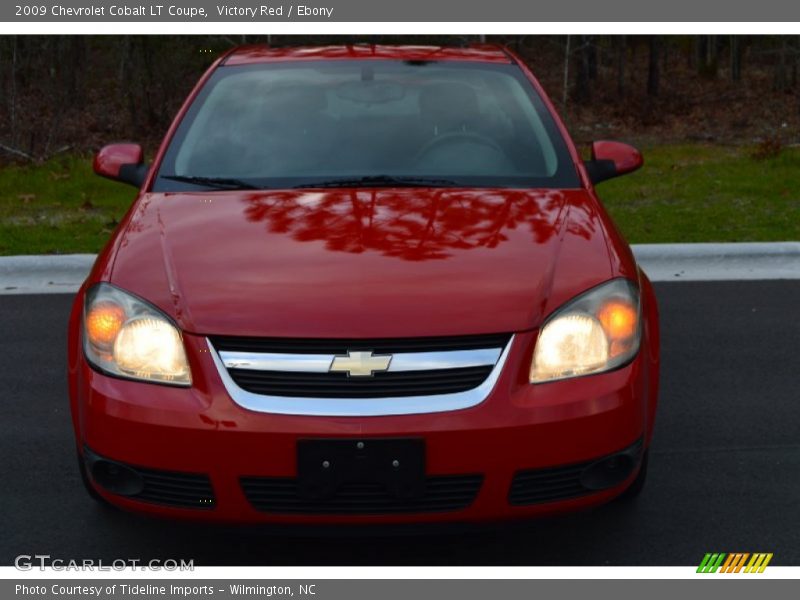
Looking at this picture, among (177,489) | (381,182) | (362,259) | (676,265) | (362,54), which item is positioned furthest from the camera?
(676,265)

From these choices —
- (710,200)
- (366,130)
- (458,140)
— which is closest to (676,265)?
(710,200)

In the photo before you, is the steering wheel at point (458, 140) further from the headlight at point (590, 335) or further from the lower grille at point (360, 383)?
the lower grille at point (360, 383)

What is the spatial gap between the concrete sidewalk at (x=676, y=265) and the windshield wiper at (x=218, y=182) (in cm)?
360

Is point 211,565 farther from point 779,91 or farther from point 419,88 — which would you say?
point 779,91

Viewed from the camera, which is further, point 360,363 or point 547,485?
point 547,485

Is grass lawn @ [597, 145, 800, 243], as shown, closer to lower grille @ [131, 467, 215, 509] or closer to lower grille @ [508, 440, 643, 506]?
lower grille @ [508, 440, 643, 506]

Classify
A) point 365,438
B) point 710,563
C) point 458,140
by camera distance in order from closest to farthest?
1. point 365,438
2. point 710,563
3. point 458,140

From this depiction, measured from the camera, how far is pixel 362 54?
17.6 feet

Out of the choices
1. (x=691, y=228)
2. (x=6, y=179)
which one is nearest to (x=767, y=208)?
(x=691, y=228)

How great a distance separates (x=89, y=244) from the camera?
891cm

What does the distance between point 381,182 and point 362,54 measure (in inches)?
43.1

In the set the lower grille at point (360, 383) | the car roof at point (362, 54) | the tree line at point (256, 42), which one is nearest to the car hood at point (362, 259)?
the lower grille at point (360, 383)

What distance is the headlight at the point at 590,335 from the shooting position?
11.4 ft

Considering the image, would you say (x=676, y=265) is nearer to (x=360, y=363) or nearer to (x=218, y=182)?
(x=218, y=182)
